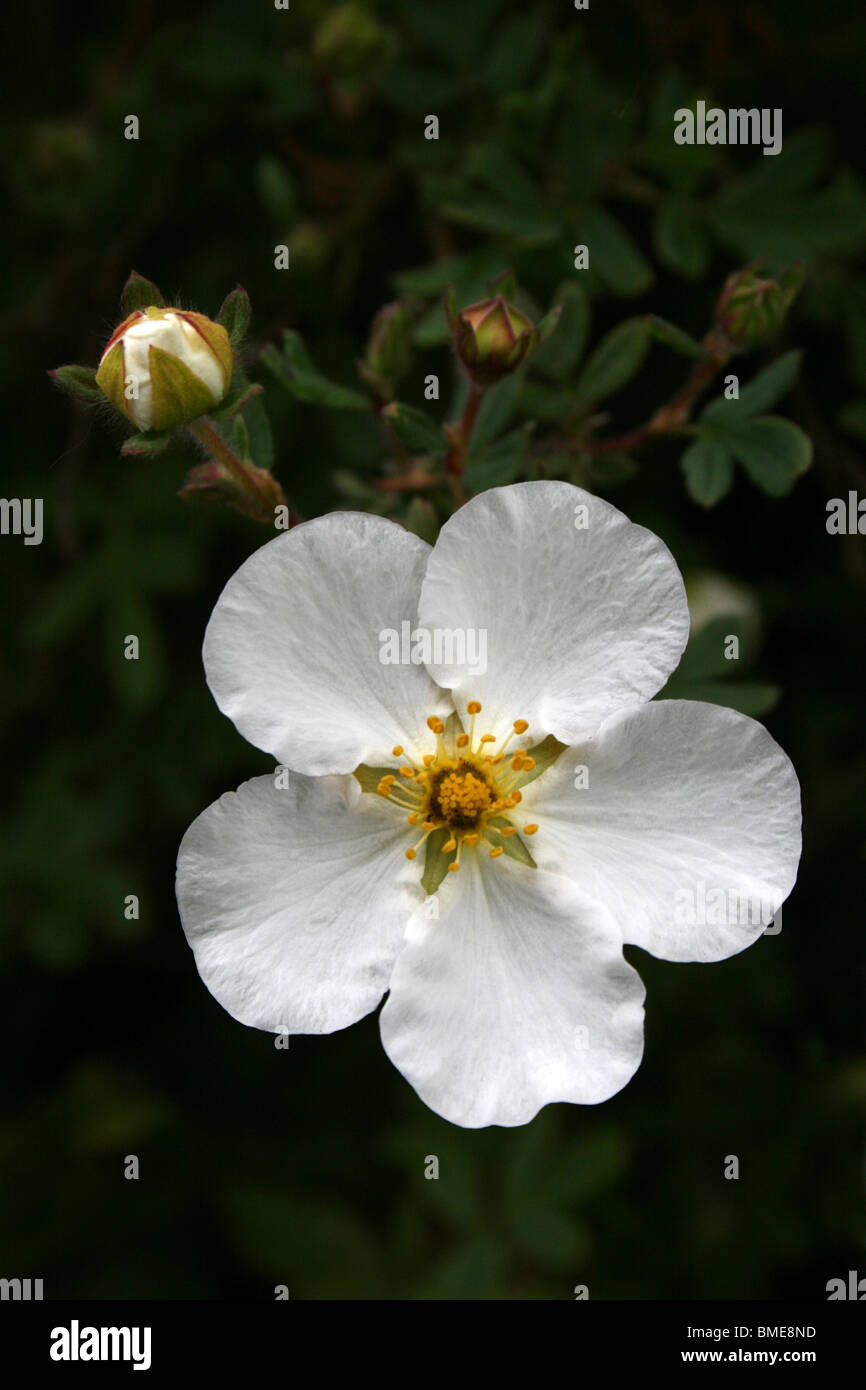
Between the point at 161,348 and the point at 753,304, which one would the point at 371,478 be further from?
the point at 161,348

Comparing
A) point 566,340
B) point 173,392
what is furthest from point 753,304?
point 173,392

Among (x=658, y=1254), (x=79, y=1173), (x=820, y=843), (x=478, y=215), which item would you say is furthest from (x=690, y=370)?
(x=79, y=1173)

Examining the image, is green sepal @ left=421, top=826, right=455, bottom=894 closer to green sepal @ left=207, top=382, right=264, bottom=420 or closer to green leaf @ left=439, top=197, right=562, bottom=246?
green sepal @ left=207, top=382, right=264, bottom=420

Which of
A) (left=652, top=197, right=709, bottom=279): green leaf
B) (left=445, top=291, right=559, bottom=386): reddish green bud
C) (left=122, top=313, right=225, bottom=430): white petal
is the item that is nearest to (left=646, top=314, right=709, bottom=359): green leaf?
(left=445, top=291, right=559, bottom=386): reddish green bud

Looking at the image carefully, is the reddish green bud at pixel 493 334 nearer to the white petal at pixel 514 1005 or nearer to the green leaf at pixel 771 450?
the green leaf at pixel 771 450

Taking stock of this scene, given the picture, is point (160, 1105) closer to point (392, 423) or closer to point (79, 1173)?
point (79, 1173)

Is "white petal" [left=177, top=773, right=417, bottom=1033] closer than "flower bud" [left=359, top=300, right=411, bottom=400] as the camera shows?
Yes

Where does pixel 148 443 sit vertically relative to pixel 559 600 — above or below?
above
